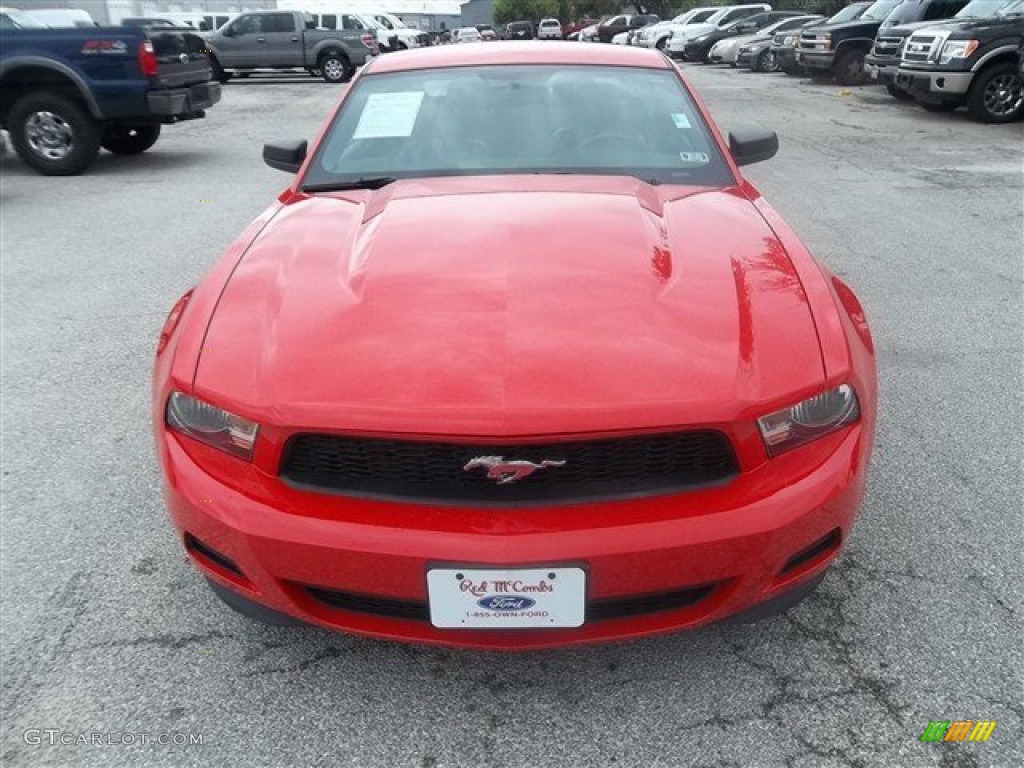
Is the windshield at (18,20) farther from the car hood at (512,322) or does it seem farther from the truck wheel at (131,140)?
the car hood at (512,322)

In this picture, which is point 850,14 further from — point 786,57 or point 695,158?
point 695,158

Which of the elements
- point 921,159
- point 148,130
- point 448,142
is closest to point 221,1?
point 148,130

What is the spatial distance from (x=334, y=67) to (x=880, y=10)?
1383 centimetres

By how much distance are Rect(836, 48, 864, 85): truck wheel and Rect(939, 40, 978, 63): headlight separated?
6.57 metres

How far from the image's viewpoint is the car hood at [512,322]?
182cm

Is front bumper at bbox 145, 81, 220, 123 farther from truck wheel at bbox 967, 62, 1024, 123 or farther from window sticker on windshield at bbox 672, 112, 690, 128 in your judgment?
truck wheel at bbox 967, 62, 1024, 123

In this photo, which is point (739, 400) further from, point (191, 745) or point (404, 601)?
point (191, 745)

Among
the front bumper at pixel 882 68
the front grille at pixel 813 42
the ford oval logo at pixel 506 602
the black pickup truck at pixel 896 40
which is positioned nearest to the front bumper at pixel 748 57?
the front grille at pixel 813 42

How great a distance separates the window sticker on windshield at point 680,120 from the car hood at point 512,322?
737 millimetres

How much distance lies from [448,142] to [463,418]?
1744mm

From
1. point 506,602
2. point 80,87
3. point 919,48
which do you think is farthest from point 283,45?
point 506,602

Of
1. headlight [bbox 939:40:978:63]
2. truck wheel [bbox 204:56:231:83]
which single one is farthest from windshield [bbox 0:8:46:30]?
truck wheel [bbox 204:56:231:83]

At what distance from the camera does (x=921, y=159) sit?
9609 millimetres

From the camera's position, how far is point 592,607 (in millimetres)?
1847
